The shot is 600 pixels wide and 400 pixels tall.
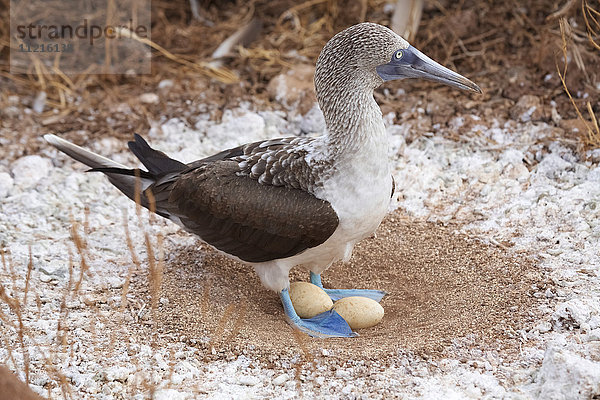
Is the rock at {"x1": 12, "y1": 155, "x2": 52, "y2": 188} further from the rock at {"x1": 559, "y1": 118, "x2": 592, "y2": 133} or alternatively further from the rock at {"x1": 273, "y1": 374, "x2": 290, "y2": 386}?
the rock at {"x1": 559, "y1": 118, "x2": 592, "y2": 133}

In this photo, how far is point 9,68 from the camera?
677 centimetres

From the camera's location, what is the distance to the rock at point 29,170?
5.38 m

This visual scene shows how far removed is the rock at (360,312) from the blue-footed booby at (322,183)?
0.14ft

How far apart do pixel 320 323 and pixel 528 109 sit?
108 inches

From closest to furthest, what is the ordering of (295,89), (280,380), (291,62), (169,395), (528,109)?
(169,395) < (280,380) < (528,109) < (295,89) < (291,62)

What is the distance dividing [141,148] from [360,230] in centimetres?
146

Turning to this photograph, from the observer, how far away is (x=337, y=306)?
156 inches

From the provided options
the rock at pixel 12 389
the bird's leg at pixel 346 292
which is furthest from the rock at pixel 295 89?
the rock at pixel 12 389

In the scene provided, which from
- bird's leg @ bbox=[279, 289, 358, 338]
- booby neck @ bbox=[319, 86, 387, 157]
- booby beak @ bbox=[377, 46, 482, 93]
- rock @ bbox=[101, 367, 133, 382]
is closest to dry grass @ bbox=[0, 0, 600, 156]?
booby beak @ bbox=[377, 46, 482, 93]

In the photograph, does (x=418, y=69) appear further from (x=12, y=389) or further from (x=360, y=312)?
(x=12, y=389)

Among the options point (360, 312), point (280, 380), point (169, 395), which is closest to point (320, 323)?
point (360, 312)

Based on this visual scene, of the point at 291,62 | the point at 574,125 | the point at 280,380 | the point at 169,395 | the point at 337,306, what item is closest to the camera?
the point at 169,395

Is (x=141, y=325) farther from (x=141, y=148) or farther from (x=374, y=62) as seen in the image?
(x=374, y=62)

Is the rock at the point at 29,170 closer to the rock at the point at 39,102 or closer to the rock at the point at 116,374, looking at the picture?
the rock at the point at 39,102
